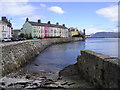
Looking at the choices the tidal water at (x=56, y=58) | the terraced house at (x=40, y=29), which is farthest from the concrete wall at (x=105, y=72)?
the terraced house at (x=40, y=29)

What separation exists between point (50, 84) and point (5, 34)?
158 ft

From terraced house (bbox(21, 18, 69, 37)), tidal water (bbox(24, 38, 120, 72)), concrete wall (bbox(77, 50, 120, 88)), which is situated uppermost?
terraced house (bbox(21, 18, 69, 37))

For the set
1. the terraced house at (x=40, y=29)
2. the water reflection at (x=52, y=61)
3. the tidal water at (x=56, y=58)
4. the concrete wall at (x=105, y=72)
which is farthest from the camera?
the terraced house at (x=40, y=29)

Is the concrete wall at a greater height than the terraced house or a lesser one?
lesser

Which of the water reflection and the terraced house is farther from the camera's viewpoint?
the terraced house

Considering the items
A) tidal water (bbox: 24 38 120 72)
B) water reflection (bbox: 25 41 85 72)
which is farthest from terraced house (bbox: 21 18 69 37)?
water reflection (bbox: 25 41 85 72)

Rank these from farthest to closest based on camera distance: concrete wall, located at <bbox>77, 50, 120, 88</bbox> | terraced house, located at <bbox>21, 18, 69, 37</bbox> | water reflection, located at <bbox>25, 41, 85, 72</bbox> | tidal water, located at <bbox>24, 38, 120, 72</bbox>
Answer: terraced house, located at <bbox>21, 18, 69, 37</bbox> < tidal water, located at <bbox>24, 38, 120, 72</bbox> < water reflection, located at <bbox>25, 41, 85, 72</bbox> < concrete wall, located at <bbox>77, 50, 120, 88</bbox>

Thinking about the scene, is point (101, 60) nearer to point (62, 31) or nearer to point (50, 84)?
point (50, 84)

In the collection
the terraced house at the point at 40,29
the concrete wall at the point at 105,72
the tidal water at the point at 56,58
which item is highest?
the terraced house at the point at 40,29

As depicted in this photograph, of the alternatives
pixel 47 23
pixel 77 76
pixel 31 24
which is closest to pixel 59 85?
pixel 77 76

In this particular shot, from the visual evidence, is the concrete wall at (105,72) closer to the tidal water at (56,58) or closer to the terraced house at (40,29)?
the tidal water at (56,58)

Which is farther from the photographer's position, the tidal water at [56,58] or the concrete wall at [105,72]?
the tidal water at [56,58]

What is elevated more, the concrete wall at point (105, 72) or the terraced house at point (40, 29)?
the terraced house at point (40, 29)

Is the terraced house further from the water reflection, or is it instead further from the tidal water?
the water reflection
